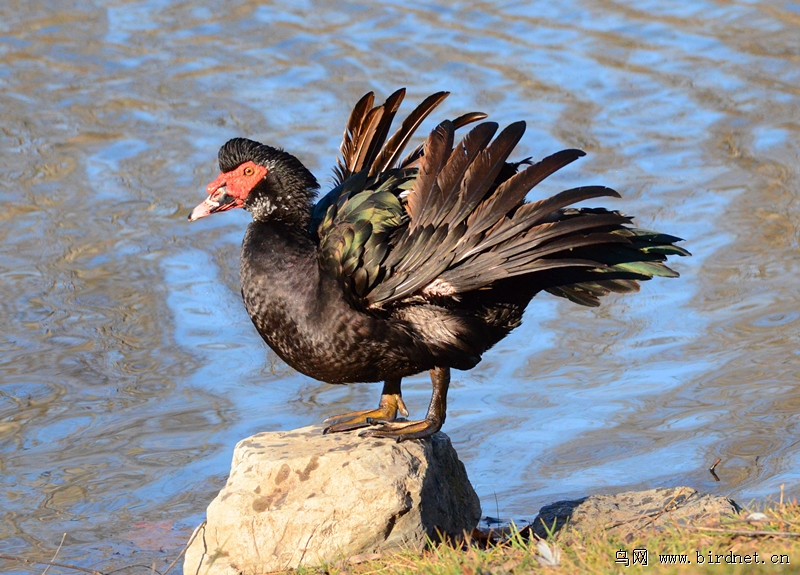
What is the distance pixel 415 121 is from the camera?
5.48 metres

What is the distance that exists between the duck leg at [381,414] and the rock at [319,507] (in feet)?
0.85

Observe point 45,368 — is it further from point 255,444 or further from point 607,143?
point 607,143

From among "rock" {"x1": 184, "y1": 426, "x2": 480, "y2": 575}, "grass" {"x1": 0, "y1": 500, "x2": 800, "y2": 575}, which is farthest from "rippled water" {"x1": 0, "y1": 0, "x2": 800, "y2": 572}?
"grass" {"x1": 0, "y1": 500, "x2": 800, "y2": 575}

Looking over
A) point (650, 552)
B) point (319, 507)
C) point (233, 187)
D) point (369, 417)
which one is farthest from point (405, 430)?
point (650, 552)

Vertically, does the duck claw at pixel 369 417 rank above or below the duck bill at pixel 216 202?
below

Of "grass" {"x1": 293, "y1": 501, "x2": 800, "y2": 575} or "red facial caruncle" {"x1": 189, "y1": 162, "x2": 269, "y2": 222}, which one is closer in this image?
"grass" {"x1": 293, "y1": 501, "x2": 800, "y2": 575}

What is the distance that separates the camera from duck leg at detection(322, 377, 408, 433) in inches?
207

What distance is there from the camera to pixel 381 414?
5418 millimetres

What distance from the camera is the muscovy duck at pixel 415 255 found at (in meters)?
4.68

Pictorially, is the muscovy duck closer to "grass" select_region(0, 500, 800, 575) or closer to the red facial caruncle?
the red facial caruncle

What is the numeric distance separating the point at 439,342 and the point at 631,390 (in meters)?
2.31

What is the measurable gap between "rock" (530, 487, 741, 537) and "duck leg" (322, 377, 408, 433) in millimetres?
752

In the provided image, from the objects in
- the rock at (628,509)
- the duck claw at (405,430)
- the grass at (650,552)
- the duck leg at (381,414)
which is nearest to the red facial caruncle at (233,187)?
the duck leg at (381,414)

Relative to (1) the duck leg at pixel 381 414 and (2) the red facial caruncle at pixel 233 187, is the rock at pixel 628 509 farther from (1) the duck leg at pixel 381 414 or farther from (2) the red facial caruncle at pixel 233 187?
(2) the red facial caruncle at pixel 233 187
